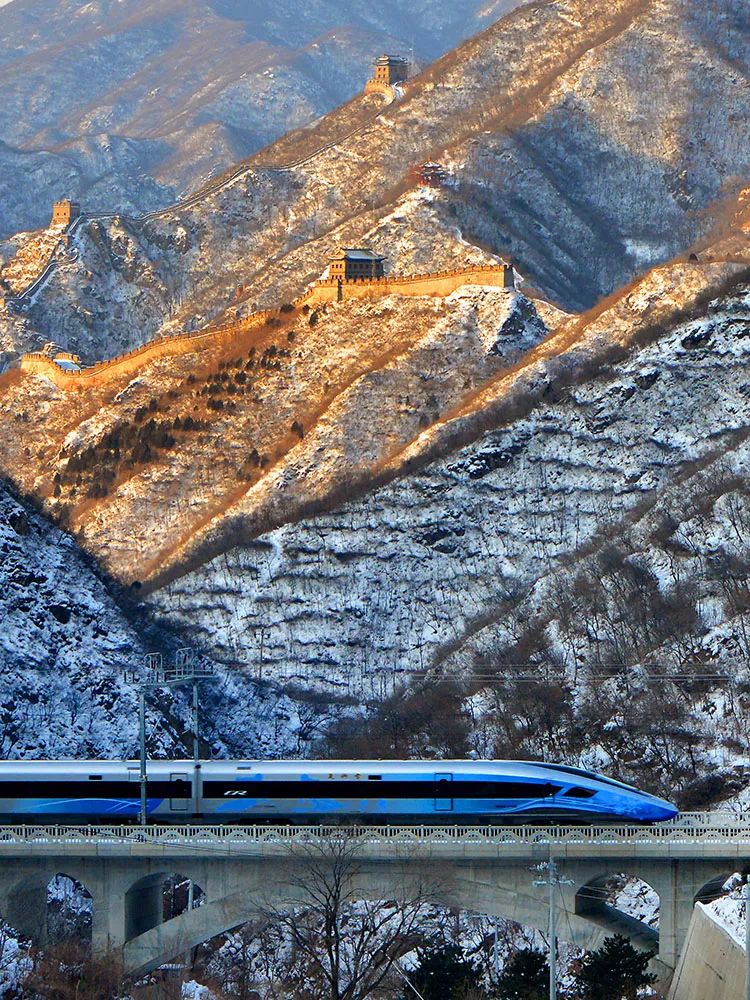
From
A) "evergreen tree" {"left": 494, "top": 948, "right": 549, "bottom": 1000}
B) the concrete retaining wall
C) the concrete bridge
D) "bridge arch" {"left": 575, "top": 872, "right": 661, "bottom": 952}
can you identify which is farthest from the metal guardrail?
"evergreen tree" {"left": 494, "top": 948, "right": 549, "bottom": 1000}

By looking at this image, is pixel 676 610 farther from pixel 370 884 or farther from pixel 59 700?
pixel 370 884

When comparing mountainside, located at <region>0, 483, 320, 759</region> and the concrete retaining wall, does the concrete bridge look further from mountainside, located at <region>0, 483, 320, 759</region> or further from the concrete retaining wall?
mountainside, located at <region>0, 483, 320, 759</region>

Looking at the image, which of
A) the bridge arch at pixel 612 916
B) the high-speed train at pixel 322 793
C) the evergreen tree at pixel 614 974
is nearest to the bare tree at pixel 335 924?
the high-speed train at pixel 322 793

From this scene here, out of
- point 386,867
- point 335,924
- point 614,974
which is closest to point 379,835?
point 386,867

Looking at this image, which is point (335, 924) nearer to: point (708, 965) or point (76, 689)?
point (708, 965)

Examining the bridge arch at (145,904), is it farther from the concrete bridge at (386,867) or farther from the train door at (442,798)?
the train door at (442,798)
